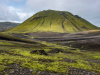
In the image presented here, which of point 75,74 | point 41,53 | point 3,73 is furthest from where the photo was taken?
point 41,53

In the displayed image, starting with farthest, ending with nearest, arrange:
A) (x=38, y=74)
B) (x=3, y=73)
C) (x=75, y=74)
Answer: (x=75, y=74) < (x=38, y=74) < (x=3, y=73)

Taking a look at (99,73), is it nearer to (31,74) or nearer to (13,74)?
(31,74)

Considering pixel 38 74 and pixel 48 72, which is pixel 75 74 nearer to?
pixel 48 72

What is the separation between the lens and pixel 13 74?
13.2m

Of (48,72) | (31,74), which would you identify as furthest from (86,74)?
(31,74)

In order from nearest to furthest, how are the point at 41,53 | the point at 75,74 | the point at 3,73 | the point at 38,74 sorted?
the point at 3,73
the point at 38,74
the point at 75,74
the point at 41,53

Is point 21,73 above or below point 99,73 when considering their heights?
above

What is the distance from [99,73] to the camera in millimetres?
15711

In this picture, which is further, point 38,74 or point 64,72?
point 64,72

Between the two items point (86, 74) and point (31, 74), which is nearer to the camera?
point (31, 74)

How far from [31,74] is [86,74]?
8580mm

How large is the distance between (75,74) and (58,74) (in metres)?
2.77

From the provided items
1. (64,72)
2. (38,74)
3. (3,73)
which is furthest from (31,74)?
(64,72)

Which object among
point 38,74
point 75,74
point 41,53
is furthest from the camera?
point 41,53
